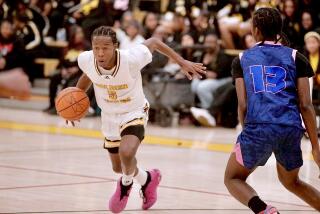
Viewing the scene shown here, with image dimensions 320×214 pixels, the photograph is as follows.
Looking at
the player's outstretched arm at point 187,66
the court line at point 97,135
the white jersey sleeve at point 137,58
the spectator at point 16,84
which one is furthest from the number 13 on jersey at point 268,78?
the court line at point 97,135

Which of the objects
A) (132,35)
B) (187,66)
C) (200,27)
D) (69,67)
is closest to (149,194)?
(187,66)

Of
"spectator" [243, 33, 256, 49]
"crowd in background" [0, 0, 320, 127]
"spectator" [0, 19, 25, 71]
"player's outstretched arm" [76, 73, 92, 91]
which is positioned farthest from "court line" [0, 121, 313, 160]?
"player's outstretched arm" [76, 73, 92, 91]

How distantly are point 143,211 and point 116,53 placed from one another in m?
1.44

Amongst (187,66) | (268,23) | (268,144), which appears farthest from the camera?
(187,66)

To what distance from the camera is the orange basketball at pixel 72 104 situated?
318 inches

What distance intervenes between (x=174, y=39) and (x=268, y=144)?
11914 millimetres

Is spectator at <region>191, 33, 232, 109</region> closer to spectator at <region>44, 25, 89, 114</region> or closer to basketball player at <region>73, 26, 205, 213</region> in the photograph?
spectator at <region>44, 25, 89, 114</region>

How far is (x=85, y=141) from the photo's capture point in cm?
1377

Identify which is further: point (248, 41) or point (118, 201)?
point (248, 41)

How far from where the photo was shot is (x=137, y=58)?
814 cm

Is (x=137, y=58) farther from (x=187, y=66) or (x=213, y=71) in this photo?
(x=213, y=71)

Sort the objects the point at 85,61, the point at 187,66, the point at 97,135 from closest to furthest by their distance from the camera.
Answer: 1. the point at 187,66
2. the point at 85,61
3. the point at 97,135

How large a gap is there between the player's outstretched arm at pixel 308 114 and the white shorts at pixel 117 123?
1.94 meters

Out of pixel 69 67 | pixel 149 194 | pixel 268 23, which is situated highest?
pixel 268 23
